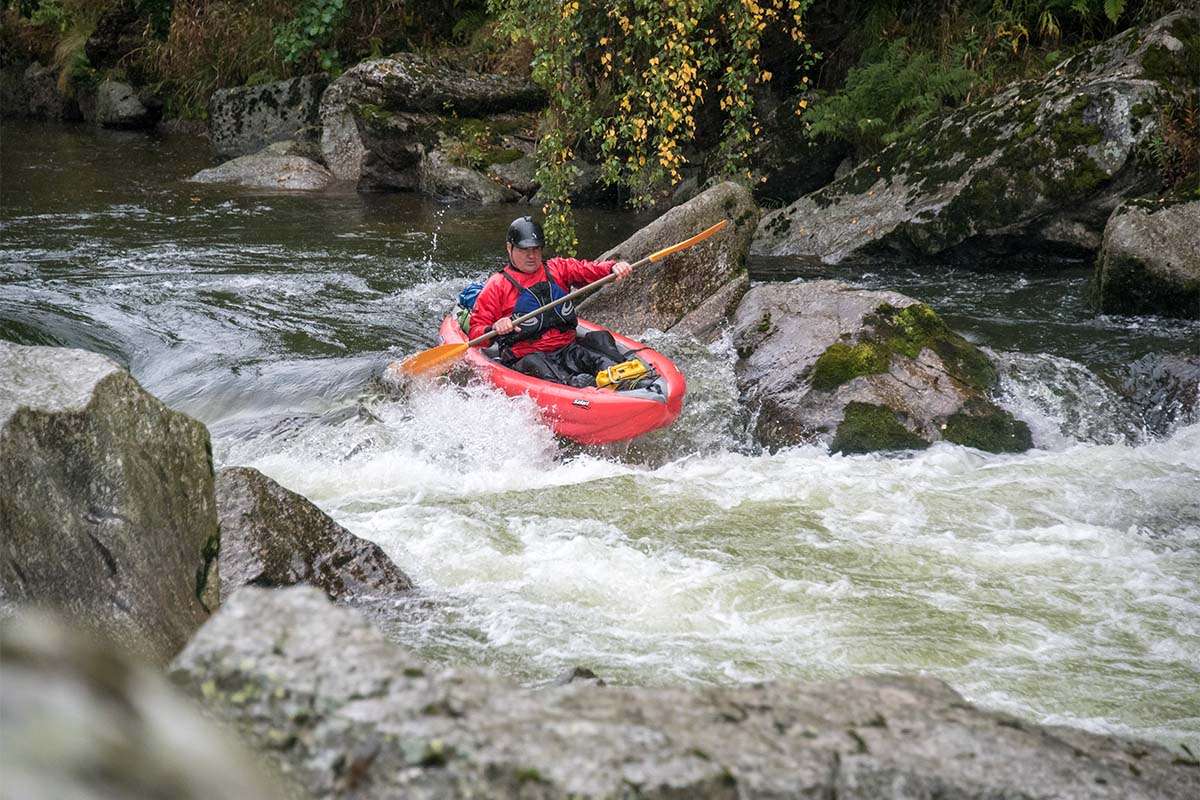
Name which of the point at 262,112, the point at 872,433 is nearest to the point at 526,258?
the point at 872,433

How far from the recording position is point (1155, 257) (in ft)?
26.2

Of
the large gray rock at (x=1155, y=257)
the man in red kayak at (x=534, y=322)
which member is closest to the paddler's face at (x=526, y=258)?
the man in red kayak at (x=534, y=322)

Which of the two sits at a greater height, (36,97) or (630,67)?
(630,67)

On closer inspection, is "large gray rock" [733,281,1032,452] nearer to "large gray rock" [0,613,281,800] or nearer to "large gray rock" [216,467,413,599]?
"large gray rock" [216,467,413,599]

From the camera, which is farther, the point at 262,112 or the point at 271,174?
the point at 262,112

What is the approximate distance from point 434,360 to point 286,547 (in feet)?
10.3

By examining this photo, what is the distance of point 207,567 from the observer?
3.43 m

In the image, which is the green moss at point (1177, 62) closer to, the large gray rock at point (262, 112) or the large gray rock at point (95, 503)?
the large gray rock at point (95, 503)

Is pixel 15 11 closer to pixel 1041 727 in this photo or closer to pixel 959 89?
pixel 959 89

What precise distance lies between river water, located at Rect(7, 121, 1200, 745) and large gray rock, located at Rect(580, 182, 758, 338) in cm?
50

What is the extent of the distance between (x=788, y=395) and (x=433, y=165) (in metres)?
9.21

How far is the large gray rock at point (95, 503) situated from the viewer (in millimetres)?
2797

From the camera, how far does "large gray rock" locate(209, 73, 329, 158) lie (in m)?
18.0

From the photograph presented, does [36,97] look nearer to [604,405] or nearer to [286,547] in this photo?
[604,405]
